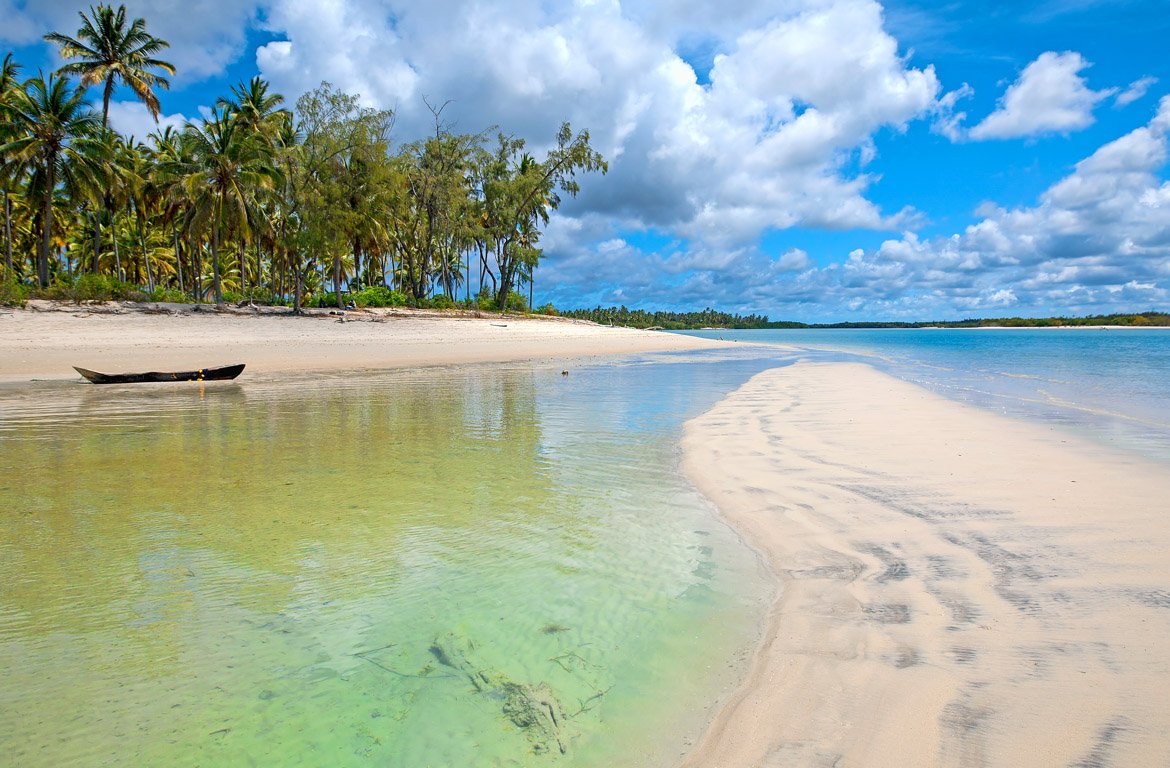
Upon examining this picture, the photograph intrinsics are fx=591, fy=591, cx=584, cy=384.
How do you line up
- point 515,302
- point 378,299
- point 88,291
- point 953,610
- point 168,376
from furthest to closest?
point 515,302, point 378,299, point 88,291, point 168,376, point 953,610

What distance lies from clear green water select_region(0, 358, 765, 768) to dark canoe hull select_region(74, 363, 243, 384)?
9.76 m

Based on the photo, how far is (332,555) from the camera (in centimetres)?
429

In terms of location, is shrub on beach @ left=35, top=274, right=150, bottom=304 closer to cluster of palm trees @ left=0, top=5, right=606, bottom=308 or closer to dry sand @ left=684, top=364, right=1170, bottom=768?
cluster of palm trees @ left=0, top=5, right=606, bottom=308

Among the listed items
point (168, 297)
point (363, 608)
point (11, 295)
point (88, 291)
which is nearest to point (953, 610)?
point (363, 608)

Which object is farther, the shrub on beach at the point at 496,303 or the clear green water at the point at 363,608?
the shrub on beach at the point at 496,303

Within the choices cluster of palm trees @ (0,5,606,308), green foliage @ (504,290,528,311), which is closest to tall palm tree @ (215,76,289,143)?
cluster of palm trees @ (0,5,606,308)

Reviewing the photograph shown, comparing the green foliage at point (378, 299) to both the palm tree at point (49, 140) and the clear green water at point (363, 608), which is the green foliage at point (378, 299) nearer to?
the palm tree at point (49, 140)

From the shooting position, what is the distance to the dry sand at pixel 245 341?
2153 cm

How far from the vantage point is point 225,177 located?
34156 millimetres

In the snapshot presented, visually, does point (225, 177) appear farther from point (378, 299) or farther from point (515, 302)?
point (515, 302)


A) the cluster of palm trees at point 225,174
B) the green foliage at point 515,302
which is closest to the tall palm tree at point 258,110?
the cluster of palm trees at point 225,174

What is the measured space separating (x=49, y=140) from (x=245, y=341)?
16.8 metres

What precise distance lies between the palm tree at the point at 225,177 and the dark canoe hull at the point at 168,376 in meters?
18.8

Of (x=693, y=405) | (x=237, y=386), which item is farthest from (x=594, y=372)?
(x=237, y=386)
